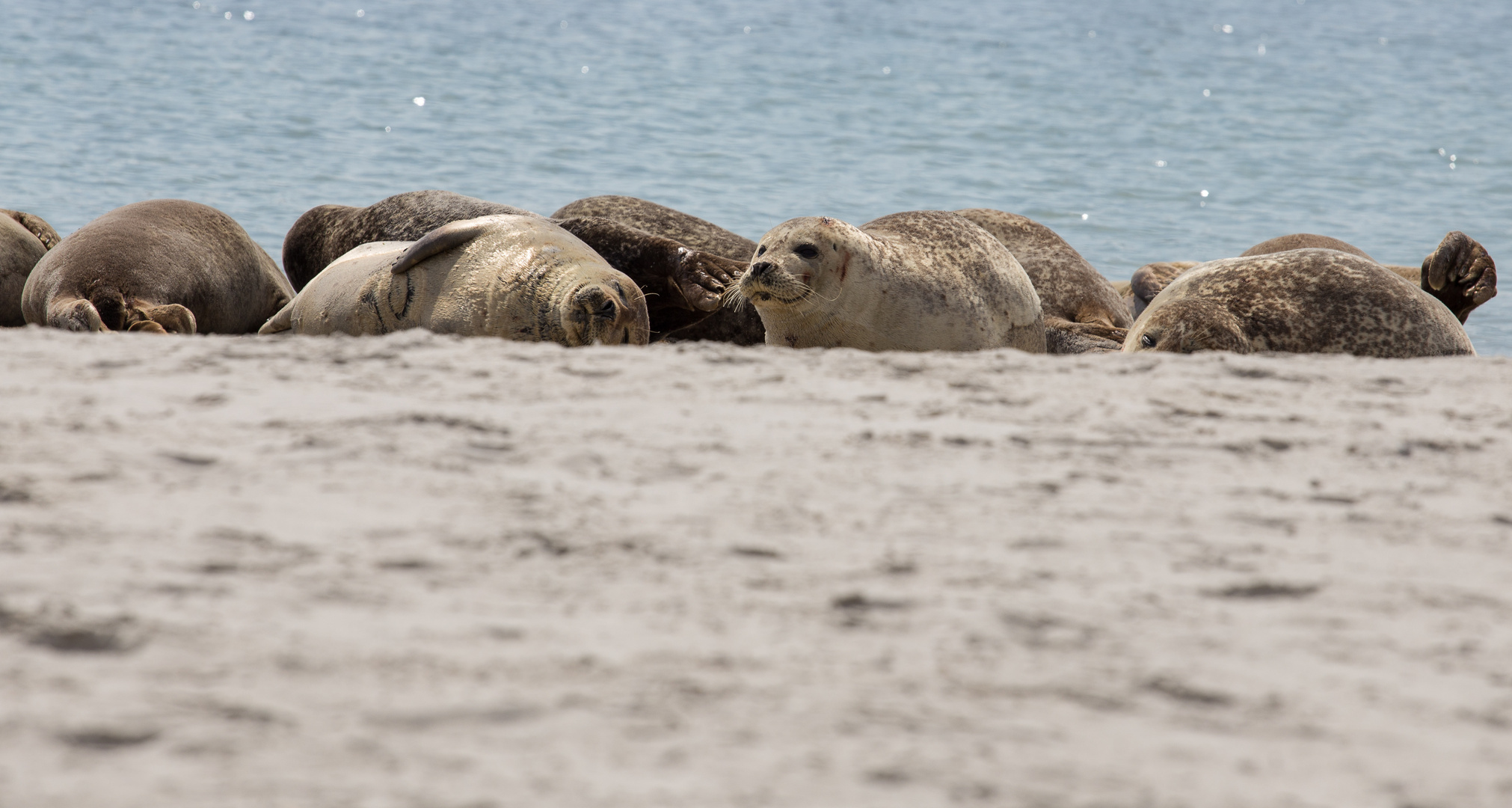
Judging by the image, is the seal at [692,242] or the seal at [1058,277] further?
the seal at [1058,277]

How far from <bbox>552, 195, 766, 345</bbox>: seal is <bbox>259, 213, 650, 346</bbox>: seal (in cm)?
108

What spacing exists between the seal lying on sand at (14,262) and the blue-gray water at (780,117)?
5431mm

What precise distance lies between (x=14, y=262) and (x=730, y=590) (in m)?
6.07

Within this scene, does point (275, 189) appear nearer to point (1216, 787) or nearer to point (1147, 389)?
point (1147, 389)

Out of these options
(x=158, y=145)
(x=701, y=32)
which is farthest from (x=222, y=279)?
(x=701, y=32)

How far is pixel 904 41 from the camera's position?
2725 centimetres

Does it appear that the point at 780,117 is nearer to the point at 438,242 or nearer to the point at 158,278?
the point at 158,278

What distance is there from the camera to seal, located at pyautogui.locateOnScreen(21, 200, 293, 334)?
550 centimetres

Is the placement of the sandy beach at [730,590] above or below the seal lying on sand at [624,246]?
below

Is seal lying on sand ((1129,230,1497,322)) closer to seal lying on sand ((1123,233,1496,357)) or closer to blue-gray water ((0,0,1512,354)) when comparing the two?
seal lying on sand ((1123,233,1496,357))

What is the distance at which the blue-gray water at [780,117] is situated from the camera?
15.2m

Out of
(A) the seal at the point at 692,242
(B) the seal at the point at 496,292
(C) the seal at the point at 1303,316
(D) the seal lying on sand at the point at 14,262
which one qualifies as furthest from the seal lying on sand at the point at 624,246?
(C) the seal at the point at 1303,316

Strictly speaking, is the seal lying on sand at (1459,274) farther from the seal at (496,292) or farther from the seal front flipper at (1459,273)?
the seal at (496,292)

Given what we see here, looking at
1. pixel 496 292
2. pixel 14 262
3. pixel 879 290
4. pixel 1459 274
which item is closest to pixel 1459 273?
pixel 1459 274
